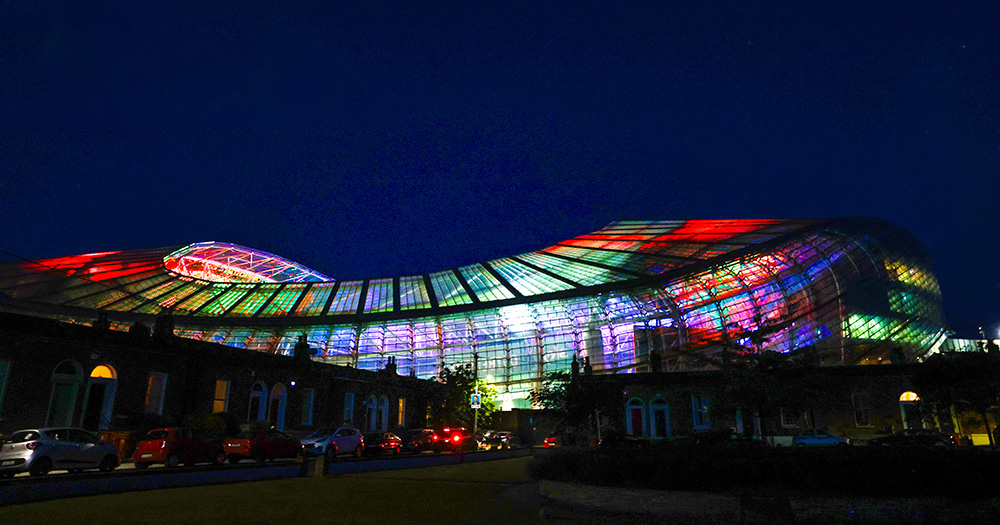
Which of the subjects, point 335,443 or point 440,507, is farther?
point 335,443

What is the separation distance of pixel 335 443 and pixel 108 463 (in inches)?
401

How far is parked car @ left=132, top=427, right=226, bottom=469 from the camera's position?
20.7 metres

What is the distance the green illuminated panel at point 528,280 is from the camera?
54750 millimetres

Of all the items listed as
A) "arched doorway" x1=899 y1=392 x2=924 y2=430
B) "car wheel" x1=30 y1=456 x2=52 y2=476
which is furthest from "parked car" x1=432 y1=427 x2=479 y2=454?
"arched doorway" x1=899 y1=392 x2=924 y2=430

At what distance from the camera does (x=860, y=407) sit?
34.9 meters

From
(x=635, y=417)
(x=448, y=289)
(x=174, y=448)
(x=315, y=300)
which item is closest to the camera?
(x=174, y=448)

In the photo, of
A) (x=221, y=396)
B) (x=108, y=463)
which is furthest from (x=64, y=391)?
(x=221, y=396)

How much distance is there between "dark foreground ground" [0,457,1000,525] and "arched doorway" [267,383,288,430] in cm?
1706

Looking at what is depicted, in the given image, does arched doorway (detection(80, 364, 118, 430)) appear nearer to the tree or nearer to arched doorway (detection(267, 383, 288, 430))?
arched doorway (detection(267, 383, 288, 430))

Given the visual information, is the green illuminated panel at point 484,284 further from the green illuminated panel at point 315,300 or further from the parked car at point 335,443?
the parked car at point 335,443

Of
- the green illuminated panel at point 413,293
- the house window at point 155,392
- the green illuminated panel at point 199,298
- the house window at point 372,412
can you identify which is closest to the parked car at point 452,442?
the house window at point 372,412

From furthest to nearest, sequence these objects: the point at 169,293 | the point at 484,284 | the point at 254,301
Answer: the point at 254,301 → the point at 484,284 → the point at 169,293

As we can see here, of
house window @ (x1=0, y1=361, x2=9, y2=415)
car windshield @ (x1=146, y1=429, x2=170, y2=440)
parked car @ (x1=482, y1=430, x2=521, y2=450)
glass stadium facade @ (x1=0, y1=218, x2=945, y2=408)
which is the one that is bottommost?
parked car @ (x1=482, y1=430, x2=521, y2=450)

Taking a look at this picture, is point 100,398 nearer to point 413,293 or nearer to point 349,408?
point 349,408
